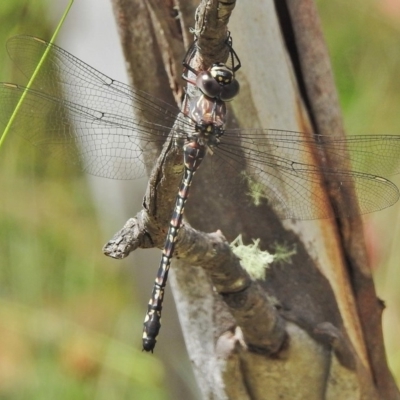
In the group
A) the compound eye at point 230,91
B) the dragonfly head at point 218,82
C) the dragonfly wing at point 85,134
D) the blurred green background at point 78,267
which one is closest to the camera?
the dragonfly head at point 218,82

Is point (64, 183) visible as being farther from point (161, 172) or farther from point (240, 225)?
point (161, 172)

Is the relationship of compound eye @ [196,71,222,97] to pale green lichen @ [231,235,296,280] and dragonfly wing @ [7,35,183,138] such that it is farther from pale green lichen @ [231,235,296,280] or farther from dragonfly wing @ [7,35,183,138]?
pale green lichen @ [231,235,296,280]

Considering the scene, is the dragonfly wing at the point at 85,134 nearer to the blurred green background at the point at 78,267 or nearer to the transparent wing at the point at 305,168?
the transparent wing at the point at 305,168

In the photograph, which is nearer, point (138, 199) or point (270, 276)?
point (270, 276)

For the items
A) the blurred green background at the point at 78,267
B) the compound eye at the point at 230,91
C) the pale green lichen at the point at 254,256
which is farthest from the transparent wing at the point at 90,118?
the blurred green background at the point at 78,267

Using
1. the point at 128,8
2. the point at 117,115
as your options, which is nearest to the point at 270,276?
the point at 117,115

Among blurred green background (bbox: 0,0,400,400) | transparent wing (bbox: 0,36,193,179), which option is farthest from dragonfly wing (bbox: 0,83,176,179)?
blurred green background (bbox: 0,0,400,400)
